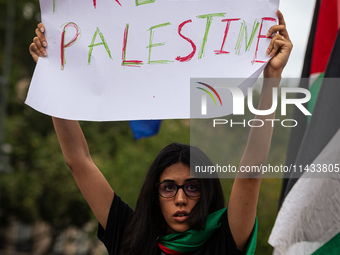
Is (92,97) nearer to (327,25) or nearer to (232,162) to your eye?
(232,162)

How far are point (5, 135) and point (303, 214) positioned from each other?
13.9 meters

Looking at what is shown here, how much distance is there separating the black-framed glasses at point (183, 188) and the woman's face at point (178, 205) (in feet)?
0.05

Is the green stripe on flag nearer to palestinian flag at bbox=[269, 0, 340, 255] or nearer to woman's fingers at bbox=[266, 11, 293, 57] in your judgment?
palestinian flag at bbox=[269, 0, 340, 255]

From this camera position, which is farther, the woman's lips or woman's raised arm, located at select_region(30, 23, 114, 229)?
woman's raised arm, located at select_region(30, 23, 114, 229)

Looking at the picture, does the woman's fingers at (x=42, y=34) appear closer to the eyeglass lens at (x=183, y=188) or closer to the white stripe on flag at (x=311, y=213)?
the eyeglass lens at (x=183, y=188)

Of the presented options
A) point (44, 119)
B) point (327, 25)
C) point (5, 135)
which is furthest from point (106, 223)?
point (44, 119)

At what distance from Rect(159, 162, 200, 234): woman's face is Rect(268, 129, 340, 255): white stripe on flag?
1.77 ft

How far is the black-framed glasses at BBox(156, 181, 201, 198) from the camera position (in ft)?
6.77

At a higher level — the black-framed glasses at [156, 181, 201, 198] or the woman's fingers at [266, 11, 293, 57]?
the woman's fingers at [266, 11, 293, 57]

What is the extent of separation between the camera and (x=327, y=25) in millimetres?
3170

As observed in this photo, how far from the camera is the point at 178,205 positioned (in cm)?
203

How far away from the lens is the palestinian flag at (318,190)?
215 cm

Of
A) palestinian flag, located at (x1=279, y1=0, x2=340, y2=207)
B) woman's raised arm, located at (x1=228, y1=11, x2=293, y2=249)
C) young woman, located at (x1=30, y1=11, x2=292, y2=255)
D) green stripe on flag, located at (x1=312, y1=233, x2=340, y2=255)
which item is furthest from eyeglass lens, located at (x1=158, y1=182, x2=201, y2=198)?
palestinian flag, located at (x1=279, y1=0, x2=340, y2=207)

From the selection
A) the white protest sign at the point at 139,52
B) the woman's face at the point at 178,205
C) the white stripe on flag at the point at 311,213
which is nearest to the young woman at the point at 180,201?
the woman's face at the point at 178,205
